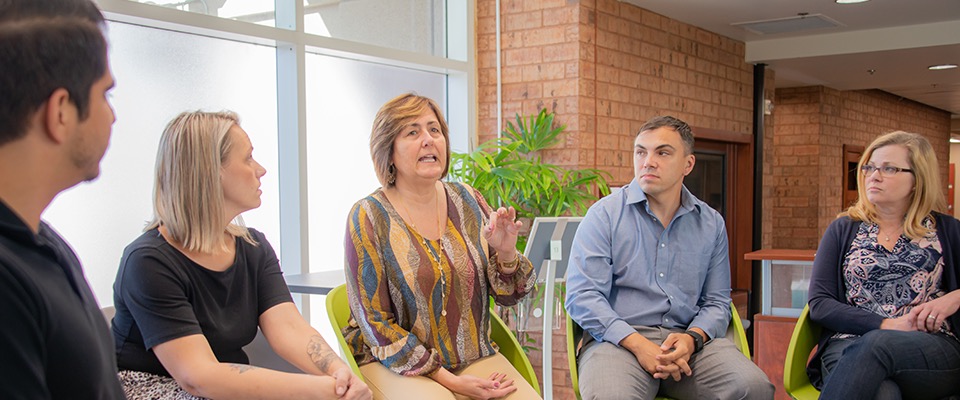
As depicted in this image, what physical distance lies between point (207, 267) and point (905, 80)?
27.8ft

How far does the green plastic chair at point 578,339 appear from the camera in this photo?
2.51m

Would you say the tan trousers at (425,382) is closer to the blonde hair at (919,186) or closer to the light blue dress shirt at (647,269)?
the light blue dress shirt at (647,269)

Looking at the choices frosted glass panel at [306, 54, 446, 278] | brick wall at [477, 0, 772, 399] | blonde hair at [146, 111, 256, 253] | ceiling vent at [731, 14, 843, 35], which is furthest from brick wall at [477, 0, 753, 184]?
blonde hair at [146, 111, 256, 253]

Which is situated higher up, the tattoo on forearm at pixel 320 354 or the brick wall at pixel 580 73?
the brick wall at pixel 580 73

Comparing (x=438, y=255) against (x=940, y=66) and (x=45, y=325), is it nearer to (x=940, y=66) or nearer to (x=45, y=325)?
(x=45, y=325)

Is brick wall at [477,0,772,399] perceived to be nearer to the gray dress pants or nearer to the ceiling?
the ceiling

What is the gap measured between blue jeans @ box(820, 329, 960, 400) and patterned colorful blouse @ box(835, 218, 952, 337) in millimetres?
189

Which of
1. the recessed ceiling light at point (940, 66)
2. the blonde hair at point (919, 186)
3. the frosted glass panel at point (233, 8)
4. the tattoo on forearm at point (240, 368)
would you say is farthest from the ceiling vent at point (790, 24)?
the tattoo on forearm at point (240, 368)

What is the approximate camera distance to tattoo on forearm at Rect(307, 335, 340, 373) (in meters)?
1.97

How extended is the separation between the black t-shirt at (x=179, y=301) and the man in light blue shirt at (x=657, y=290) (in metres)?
1.00

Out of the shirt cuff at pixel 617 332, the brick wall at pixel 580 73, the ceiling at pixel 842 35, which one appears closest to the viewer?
the shirt cuff at pixel 617 332

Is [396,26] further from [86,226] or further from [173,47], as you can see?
[86,226]

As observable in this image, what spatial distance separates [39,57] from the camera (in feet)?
2.54

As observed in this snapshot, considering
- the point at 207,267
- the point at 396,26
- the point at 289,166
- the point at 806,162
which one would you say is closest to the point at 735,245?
the point at 806,162
